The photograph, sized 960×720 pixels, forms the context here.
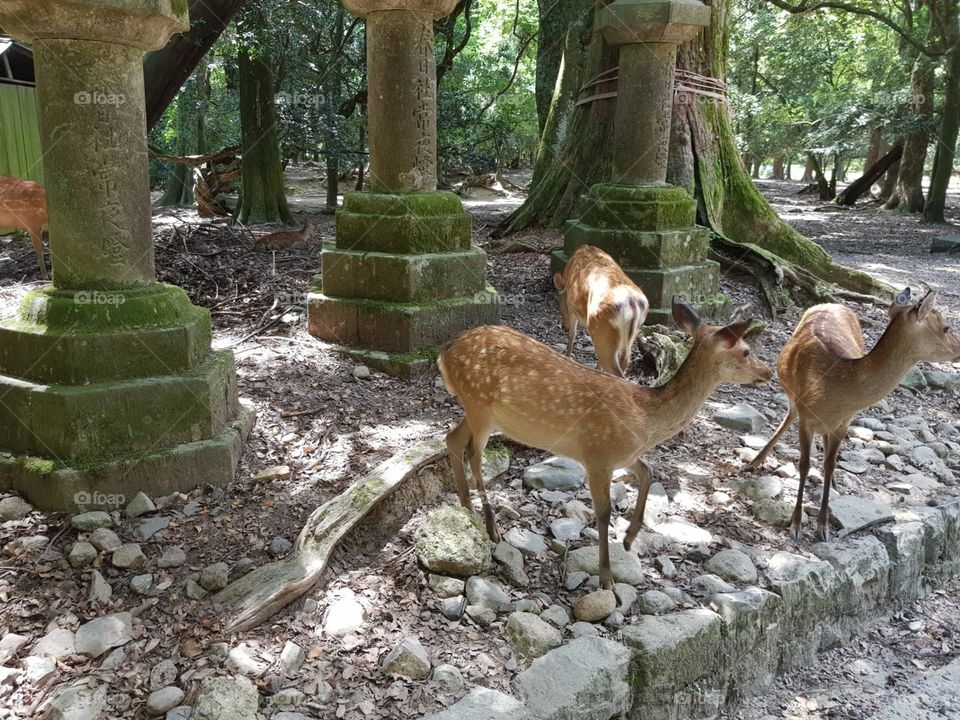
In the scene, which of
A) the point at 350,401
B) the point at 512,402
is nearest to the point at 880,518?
the point at 512,402

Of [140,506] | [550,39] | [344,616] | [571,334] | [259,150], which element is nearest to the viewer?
[344,616]

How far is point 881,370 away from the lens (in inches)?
145

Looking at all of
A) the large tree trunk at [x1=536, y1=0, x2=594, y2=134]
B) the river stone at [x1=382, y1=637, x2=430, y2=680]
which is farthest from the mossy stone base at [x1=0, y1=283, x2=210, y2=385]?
the large tree trunk at [x1=536, y1=0, x2=594, y2=134]

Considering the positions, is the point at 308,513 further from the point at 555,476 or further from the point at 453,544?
the point at 555,476

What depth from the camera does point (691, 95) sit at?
805cm

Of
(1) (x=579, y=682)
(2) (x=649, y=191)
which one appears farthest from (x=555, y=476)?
(2) (x=649, y=191)

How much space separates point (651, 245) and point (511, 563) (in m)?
3.89

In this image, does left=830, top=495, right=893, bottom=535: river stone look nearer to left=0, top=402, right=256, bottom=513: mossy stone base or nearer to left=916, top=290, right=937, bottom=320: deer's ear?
left=916, top=290, right=937, bottom=320: deer's ear

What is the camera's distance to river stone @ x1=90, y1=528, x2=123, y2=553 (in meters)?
3.29

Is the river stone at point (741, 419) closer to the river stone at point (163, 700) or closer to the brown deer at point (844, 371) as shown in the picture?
the brown deer at point (844, 371)

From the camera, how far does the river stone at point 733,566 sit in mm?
3447

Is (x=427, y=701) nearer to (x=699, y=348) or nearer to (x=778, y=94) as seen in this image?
(x=699, y=348)

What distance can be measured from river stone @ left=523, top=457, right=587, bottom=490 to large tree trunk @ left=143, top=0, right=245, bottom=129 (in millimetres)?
5990

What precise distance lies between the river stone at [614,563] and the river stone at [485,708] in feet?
2.75
